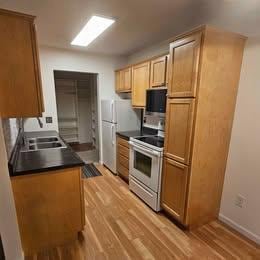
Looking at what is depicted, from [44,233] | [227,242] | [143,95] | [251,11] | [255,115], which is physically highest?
[251,11]

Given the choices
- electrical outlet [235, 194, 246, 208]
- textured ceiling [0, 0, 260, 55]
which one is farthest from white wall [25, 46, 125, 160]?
electrical outlet [235, 194, 246, 208]

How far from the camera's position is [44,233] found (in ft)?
5.64

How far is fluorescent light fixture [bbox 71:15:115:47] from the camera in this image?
2.06 meters

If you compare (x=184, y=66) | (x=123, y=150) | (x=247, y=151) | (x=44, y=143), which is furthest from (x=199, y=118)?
(x=44, y=143)

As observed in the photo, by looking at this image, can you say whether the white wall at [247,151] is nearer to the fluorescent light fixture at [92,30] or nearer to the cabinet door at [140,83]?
the cabinet door at [140,83]

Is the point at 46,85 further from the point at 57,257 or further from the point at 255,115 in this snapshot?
the point at 255,115

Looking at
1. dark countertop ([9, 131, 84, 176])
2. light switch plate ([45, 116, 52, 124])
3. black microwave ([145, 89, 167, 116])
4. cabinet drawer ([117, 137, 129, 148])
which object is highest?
black microwave ([145, 89, 167, 116])

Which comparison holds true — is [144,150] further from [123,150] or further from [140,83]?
[140,83]

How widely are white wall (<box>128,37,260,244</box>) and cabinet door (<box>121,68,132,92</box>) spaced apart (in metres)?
1.91

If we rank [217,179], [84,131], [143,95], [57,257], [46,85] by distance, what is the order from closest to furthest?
[57,257]
[217,179]
[143,95]
[46,85]
[84,131]

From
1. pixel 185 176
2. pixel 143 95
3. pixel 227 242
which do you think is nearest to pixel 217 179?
pixel 185 176

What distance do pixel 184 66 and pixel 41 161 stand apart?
1.80 m

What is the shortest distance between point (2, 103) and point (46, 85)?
2.13 meters

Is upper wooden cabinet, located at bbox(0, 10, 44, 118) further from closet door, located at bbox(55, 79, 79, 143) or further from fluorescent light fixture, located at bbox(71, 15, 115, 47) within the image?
closet door, located at bbox(55, 79, 79, 143)
